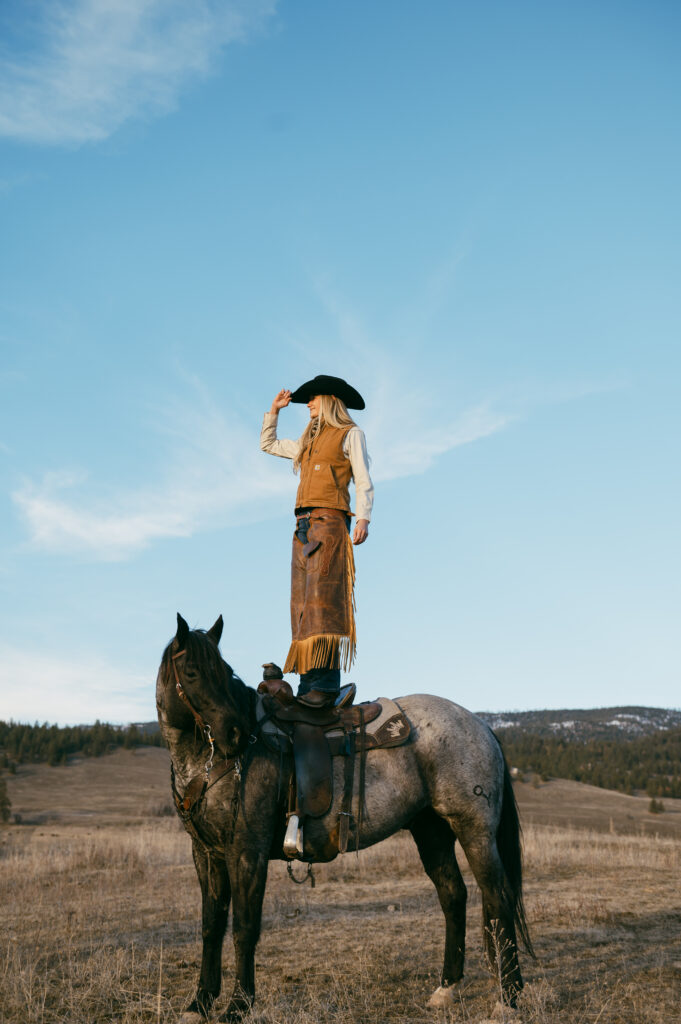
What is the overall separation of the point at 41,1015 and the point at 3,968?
0.95 m

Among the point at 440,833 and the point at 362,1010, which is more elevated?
the point at 440,833

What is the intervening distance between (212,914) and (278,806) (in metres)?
0.86

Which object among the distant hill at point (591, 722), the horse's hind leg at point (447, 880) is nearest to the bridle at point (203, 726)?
the horse's hind leg at point (447, 880)

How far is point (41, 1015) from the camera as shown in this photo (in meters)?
5.36

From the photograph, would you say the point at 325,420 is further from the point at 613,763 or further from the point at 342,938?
the point at 613,763

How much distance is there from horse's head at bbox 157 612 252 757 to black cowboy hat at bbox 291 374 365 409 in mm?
2472

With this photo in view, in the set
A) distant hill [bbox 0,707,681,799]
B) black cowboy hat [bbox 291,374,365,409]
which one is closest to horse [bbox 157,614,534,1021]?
black cowboy hat [bbox 291,374,365,409]

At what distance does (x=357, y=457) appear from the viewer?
628 centimetres

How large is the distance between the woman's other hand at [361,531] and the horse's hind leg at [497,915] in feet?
7.68

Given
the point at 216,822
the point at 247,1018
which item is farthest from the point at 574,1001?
the point at 216,822

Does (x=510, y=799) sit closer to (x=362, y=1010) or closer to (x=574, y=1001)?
(x=574, y=1001)

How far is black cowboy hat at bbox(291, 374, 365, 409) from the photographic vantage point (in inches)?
263

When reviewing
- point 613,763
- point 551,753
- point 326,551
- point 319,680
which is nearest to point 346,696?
point 319,680

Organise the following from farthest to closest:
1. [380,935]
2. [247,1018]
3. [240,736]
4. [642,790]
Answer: [642,790] → [380,935] → [240,736] → [247,1018]
